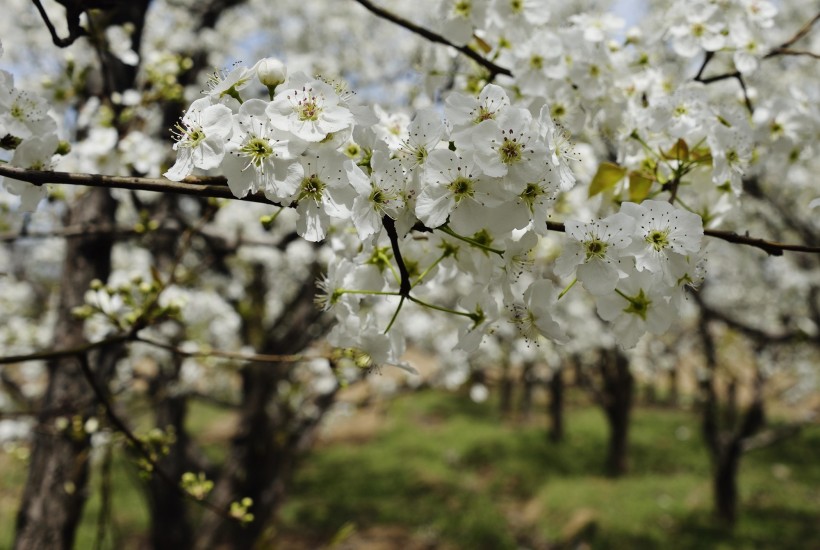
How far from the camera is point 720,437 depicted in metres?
6.93

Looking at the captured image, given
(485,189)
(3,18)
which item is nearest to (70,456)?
(485,189)

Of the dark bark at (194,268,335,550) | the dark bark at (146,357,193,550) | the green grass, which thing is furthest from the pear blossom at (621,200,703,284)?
the green grass

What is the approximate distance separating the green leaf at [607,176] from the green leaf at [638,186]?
0.02 metres

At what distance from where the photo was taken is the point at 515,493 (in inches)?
358

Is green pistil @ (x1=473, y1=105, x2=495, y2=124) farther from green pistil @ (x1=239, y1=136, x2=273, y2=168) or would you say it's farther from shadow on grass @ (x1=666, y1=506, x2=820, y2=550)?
shadow on grass @ (x1=666, y1=506, x2=820, y2=550)

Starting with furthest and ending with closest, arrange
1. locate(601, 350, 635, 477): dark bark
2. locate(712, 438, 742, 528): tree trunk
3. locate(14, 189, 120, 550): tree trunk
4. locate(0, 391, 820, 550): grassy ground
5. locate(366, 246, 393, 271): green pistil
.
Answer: locate(601, 350, 635, 477): dark bark
locate(0, 391, 820, 550): grassy ground
locate(712, 438, 742, 528): tree trunk
locate(14, 189, 120, 550): tree trunk
locate(366, 246, 393, 271): green pistil

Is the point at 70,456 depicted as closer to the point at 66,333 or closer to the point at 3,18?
the point at 66,333

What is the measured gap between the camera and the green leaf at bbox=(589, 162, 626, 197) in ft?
4.07

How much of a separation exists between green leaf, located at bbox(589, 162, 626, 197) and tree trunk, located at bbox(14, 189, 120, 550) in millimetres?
1806

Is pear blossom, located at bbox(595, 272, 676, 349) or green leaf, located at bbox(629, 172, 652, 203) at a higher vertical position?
green leaf, located at bbox(629, 172, 652, 203)

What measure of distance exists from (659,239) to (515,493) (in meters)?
8.87

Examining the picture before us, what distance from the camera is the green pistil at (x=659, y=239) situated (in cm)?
101

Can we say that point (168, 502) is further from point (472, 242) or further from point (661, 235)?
point (661, 235)

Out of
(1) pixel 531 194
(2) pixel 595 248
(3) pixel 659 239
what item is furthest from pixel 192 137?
(3) pixel 659 239
